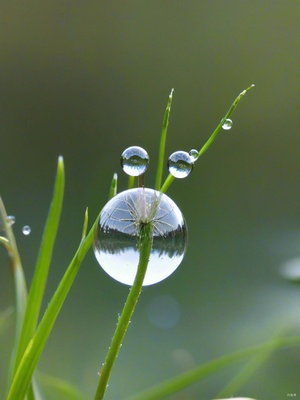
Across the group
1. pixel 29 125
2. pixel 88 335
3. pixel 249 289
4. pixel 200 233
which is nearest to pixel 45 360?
pixel 88 335

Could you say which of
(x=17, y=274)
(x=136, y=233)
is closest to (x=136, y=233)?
(x=136, y=233)

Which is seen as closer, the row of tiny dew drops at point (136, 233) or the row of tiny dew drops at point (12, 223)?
the row of tiny dew drops at point (136, 233)

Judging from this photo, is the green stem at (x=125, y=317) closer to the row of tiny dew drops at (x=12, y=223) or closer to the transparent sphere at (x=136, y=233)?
the transparent sphere at (x=136, y=233)

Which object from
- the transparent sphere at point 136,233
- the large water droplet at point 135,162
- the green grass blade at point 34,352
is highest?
the large water droplet at point 135,162

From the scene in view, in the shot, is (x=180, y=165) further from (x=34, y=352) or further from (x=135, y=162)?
(x=34, y=352)

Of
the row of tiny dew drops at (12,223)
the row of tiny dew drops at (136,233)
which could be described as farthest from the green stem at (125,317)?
the row of tiny dew drops at (12,223)

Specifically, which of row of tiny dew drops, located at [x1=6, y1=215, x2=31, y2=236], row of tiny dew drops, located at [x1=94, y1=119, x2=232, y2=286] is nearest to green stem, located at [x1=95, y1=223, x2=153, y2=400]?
row of tiny dew drops, located at [x1=94, y1=119, x2=232, y2=286]
